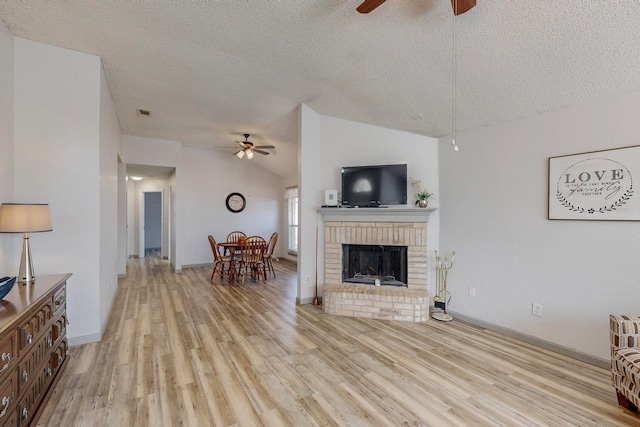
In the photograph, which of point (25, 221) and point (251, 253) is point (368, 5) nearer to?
point (25, 221)

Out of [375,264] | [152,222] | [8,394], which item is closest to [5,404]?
[8,394]

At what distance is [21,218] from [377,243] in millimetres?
3573

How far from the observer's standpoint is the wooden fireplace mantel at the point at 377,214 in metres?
3.73

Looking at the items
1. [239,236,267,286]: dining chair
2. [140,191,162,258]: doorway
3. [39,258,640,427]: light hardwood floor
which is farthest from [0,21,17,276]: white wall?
[140,191,162,258]: doorway

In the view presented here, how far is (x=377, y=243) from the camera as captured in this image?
3.98 m

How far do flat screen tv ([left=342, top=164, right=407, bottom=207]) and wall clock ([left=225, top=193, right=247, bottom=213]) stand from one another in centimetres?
426

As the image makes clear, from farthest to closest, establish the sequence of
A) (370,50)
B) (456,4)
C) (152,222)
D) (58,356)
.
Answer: (152,222), (370,50), (58,356), (456,4)

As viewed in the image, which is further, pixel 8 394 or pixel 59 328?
pixel 59 328

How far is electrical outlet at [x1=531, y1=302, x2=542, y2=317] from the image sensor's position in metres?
2.84

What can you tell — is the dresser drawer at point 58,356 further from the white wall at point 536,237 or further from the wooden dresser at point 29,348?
the white wall at point 536,237

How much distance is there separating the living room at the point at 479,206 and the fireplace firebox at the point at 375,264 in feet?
1.91

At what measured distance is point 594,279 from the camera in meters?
2.49

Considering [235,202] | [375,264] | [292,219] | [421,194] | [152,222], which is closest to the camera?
[421,194]

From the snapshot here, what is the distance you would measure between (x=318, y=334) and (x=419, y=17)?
3.09 m
